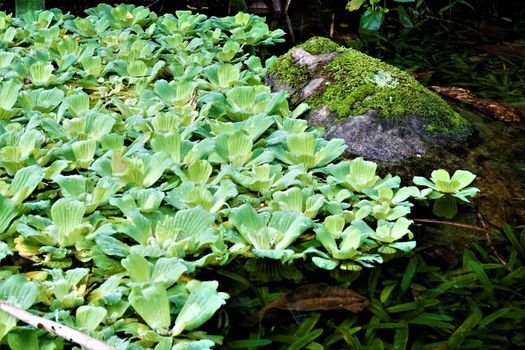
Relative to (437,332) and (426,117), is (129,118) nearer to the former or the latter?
(426,117)

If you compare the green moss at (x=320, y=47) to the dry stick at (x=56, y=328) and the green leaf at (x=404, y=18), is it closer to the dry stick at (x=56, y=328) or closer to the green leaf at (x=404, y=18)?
the green leaf at (x=404, y=18)

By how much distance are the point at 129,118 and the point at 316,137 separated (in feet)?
2.07

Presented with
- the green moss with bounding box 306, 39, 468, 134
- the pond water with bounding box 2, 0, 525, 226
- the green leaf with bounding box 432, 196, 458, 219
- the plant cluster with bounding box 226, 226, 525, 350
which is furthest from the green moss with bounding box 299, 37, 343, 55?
the plant cluster with bounding box 226, 226, 525, 350

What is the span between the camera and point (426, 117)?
92.7 inches

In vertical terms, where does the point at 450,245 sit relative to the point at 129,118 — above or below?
below

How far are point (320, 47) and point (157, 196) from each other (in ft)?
4.23

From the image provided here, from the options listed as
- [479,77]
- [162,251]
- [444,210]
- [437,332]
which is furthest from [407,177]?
[479,77]

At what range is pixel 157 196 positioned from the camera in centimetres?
176

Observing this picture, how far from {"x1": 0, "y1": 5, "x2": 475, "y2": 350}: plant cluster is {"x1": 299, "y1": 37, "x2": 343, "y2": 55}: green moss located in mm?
246

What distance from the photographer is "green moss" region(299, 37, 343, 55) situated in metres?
2.77

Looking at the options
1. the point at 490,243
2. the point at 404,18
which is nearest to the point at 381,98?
the point at 490,243

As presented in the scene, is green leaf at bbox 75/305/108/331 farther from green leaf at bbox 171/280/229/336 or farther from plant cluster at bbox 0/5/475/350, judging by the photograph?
green leaf at bbox 171/280/229/336

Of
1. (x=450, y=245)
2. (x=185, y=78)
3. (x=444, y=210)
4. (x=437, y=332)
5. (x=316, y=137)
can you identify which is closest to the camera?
(x=437, y=332)

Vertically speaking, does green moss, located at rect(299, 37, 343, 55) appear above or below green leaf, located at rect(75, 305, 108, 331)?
above
